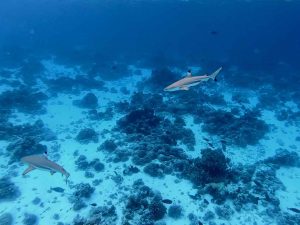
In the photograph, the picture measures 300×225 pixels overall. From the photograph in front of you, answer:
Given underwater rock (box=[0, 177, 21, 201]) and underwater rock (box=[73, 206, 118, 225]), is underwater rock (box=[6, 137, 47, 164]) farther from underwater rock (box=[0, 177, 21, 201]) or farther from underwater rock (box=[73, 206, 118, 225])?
underwater rock (box=[73, 206, 118, 225])

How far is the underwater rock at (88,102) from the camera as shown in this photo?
26355 millimetres

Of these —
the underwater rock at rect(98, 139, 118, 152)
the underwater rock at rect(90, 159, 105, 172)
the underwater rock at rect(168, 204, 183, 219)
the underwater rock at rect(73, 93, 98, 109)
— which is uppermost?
the underwater rock at rect(73, 93, 98, 109)

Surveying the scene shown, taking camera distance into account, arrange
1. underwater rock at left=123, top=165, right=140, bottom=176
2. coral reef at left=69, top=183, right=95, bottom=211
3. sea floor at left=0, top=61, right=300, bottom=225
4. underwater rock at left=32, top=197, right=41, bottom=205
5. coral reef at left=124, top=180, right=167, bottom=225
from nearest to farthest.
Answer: coral reef at left=124, top=180, right=167, bottom=225 → sea floor at left=0, top=61, right=300, bottom=225 → coral reef at left=69, top=183, right=95, bottom=211 → underwater rock at left=32, top=197, right=41, bottom=205 → underwater rock at left=123, top=165, right=140, bottom=176

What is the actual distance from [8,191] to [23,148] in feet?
12.4

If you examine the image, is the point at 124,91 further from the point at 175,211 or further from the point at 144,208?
the point at 175,211

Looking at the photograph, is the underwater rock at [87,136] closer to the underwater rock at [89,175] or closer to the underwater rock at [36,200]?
the underwater rock at [89,175]

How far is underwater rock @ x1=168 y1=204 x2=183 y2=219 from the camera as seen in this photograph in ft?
45.0

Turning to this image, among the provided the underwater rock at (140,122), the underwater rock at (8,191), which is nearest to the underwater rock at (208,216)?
the underwater rock at (140,122)

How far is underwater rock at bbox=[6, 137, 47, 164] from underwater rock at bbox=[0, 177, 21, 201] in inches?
92.4

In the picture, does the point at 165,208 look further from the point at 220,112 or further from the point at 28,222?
the point at 220,112

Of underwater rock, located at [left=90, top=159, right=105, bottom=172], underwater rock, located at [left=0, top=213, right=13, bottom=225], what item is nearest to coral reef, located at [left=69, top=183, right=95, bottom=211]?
underwater rock, located at [left=90, top=159, right=105, bottom=172]

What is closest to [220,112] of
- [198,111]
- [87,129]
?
[198,111]

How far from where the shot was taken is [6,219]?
533 inches

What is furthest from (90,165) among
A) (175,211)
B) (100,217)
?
(175,211)
